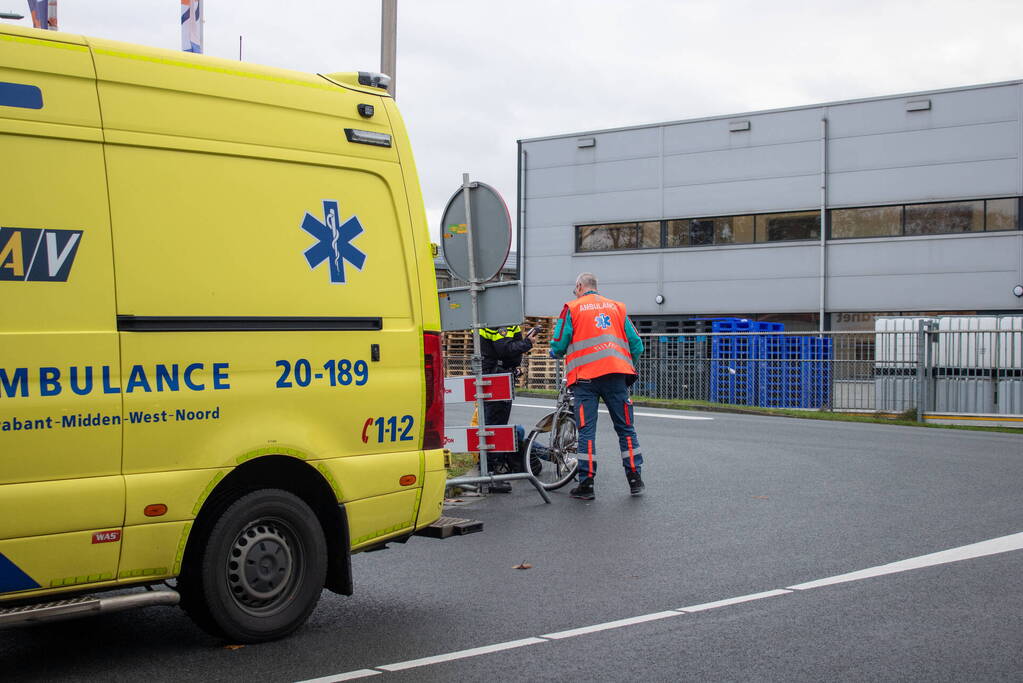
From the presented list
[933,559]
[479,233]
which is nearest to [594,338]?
[479,233]

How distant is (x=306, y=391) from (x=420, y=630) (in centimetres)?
133

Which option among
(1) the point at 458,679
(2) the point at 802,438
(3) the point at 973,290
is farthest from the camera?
(3) the point at 973,290

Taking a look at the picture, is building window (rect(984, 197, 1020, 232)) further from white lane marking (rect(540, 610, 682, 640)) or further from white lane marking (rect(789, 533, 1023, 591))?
white lane marking (rect(540, 610, 682, 640))

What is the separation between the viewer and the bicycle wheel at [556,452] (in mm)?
10812

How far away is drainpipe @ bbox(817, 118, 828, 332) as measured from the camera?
117 ft

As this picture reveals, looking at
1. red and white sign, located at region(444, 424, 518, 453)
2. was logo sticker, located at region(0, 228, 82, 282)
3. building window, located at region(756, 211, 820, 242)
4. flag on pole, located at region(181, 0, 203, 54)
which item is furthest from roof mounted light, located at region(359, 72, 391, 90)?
building window, located at region(756, 211, 820, 242)

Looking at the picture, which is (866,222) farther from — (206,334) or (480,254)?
(206,334)

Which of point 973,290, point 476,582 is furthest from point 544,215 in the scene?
point 476,582

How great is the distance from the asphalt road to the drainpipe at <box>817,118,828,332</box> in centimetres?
2530

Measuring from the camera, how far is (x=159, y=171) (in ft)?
17.0

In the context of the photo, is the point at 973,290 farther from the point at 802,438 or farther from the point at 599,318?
the point at 599,318

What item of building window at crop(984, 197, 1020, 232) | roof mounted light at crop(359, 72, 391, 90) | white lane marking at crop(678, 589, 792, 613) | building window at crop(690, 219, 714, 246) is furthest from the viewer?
building window at crop(690, 219, 714, 246)

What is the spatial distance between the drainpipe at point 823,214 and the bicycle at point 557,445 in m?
25.9

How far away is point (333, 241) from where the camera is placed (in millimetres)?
5781
